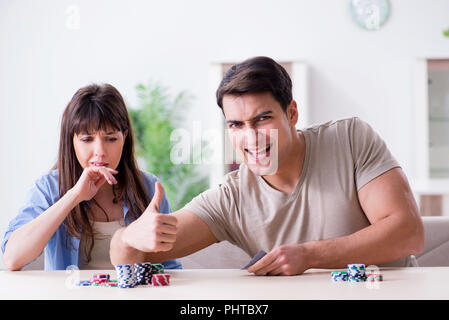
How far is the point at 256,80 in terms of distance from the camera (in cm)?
161

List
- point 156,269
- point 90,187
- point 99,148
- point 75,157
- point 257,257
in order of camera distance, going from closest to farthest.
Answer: point 156,269, point 257,257, point 90,187, point 99,148, point 75,157

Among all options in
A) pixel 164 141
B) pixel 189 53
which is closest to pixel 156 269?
pixel 164 141

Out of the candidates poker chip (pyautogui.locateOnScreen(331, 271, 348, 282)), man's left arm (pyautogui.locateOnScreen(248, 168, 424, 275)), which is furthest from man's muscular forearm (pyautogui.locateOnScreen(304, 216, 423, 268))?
poker chip (pyautogui.locateOnScreen(331, 271, 348, 282))

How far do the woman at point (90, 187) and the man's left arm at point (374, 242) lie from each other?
52cm

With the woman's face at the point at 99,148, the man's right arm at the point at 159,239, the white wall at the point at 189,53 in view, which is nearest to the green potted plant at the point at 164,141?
the white wall at the point at 189,53

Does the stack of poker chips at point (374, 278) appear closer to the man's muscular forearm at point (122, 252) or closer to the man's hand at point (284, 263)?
the man's hand at point (284, 263)

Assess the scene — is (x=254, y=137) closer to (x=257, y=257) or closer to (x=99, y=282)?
(x=257, y=257)

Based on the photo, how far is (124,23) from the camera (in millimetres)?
5770

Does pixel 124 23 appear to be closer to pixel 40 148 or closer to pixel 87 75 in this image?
pixel 87 75

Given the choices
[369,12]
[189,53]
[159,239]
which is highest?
[369,12]

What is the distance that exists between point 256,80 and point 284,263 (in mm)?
538

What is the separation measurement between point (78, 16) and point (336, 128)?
15.3 ft

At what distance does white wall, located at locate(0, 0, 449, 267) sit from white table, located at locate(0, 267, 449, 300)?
4143 millimetres

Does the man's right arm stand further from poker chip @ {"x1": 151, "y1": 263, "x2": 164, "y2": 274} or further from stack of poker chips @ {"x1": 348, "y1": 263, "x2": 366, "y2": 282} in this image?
stack of poker chips @ {"x1": 348, "y1": 263, "x2": 366, "y2": 282}
